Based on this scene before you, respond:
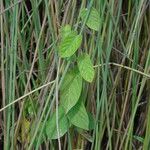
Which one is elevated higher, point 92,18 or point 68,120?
point 92,18

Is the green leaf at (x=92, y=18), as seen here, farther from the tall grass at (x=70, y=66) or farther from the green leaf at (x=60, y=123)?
the green leaf at (x=60, y=123)

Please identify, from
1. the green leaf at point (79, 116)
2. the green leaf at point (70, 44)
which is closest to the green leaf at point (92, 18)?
the green leaf at point (70, 44)

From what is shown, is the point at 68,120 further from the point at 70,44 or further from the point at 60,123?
the point at 70,44

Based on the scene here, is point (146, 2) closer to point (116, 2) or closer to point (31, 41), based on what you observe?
point (116, 2)

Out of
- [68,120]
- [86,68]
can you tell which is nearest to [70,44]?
[86,68]

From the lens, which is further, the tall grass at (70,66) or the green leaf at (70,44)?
the tall grass at (70,66)

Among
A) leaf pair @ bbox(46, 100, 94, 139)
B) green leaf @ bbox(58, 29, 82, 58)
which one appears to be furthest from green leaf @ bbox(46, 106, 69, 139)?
green leaf @ bbox(58, 29, 82, 58)

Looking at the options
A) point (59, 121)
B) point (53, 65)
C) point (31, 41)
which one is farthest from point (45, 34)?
point (59, 121)
